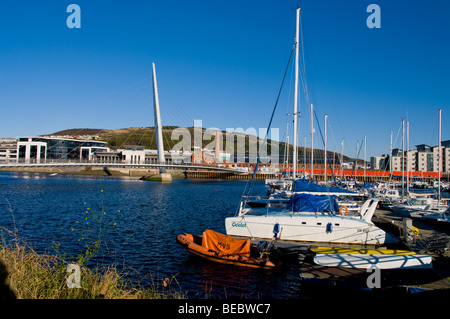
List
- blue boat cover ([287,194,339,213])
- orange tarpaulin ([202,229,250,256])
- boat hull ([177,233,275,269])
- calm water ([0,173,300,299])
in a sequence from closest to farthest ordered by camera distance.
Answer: calm water ([0,173,300,299]) < boat hull ([177,233,275,269]) < orange tarpaulin ([202,229,250,256]) < blue boat cover ([287,194,339,213])

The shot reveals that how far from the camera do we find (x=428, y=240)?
16.3 meters

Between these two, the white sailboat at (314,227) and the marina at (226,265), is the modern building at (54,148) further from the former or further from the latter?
the white sailboat at (314,227)

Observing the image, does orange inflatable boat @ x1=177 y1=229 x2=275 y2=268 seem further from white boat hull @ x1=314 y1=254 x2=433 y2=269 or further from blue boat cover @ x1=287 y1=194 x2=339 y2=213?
blue boat cover @ x1=287 y1=194 x2=339 y2=213

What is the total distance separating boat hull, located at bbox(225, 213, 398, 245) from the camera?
1734 cm

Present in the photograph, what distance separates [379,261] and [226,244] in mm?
6415

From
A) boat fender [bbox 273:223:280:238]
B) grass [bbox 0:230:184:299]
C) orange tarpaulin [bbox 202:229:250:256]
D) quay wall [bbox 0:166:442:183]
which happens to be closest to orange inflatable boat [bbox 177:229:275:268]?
orange tarpaulin [bbox 202:229:250:256]

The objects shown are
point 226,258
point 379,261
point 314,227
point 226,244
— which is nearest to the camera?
point 379,261

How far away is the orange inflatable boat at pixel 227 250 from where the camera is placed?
1441 cm

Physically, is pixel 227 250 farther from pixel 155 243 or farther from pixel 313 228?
pixel 155 243

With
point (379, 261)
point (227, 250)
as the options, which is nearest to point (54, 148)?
point (227, 250)

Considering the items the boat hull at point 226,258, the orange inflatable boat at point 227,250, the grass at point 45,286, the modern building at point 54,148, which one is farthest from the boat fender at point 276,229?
the modern building at point 54,148

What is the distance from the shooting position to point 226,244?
15562 mm
